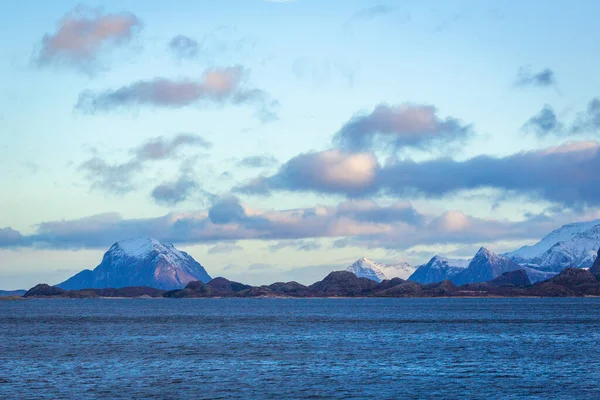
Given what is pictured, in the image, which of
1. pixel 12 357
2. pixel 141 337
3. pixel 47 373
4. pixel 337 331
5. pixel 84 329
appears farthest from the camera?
pixel 84 329

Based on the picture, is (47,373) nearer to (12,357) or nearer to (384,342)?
(12,357)

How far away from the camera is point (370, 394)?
76.3m

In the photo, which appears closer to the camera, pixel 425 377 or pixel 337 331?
pixel 425 377

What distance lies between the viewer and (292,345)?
129750 millimetres

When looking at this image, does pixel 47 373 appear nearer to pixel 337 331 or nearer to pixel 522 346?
pixel 522 346

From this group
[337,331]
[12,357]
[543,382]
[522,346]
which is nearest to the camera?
[543,382]

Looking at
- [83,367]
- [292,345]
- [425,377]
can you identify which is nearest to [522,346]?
[292,345]

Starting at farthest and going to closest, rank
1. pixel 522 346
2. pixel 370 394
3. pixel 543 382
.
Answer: pixel 522 346 → pixel 543 382 → pixel 370 394

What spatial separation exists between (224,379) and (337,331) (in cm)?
8429

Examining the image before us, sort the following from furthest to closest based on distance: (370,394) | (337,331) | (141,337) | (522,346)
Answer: (337,331)
(141,337)
(522,346)
(370,394)

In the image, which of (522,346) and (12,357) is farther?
(522,346)

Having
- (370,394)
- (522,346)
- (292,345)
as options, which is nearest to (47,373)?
(370,394)

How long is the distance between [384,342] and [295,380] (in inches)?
2050

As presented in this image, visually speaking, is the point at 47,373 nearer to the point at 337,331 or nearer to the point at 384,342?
the point at 384,342
